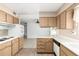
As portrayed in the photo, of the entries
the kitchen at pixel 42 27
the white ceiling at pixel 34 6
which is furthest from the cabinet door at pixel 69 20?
the white ceiling at pixel 34 6

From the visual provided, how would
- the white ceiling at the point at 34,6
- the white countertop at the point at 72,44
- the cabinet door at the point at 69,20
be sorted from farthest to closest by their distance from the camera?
the white ceiling at the point at 34,6
the cabinet door at the point at 69,20
the white countertop at the point at 72,44

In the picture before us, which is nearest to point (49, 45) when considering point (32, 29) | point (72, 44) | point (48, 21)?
point (48, 21)

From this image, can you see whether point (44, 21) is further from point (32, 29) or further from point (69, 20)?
point (32, 29)

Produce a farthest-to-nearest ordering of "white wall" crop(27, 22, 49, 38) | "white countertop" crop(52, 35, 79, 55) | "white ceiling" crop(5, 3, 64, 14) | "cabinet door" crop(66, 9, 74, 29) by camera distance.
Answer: "white wall" crop(27, 22, 49, 38) → "white ceiling" crop(5, 3, 64, 14) → "cabinet door" crop(66, 9, 74, 29) → "white countertop" crop(52, 35, 79, 55)

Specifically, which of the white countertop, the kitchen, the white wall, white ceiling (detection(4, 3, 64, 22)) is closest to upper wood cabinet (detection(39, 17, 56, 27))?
the kitchen

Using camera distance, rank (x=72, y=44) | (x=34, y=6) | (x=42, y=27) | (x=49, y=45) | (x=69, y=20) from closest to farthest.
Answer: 1. (x=72, y=44)
2. (x=69, y=20)
3. (x=34, y=6)
4. (x=49, y=45)
5. (x=42, y=27)

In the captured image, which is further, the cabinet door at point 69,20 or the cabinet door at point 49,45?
the cabinet door at point 49,45

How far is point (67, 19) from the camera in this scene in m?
4.82

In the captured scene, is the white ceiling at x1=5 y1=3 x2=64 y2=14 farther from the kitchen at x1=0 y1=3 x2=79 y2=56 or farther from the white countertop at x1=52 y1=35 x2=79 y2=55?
the white countertop at x1=52 y1=35 x2=79 y2=55

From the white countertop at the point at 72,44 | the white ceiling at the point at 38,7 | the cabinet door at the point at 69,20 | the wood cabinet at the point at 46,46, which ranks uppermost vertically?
the white ceiling at the point at 38,7

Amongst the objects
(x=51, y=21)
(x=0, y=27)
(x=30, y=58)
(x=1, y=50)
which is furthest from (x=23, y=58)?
(x=51, y=21)

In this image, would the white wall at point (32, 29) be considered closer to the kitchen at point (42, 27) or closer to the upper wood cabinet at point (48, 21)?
the kitchen at point (42, 27)

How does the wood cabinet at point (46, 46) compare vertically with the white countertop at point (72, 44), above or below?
below

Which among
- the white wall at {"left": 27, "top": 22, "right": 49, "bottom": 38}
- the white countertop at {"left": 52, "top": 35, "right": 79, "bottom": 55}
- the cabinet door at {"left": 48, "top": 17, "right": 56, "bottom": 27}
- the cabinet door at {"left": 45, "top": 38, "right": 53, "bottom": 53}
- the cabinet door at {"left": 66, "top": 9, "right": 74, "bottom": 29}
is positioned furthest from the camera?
the white wall at {"left": 27, "top": 22, "right": 49, "bottom": 38}
